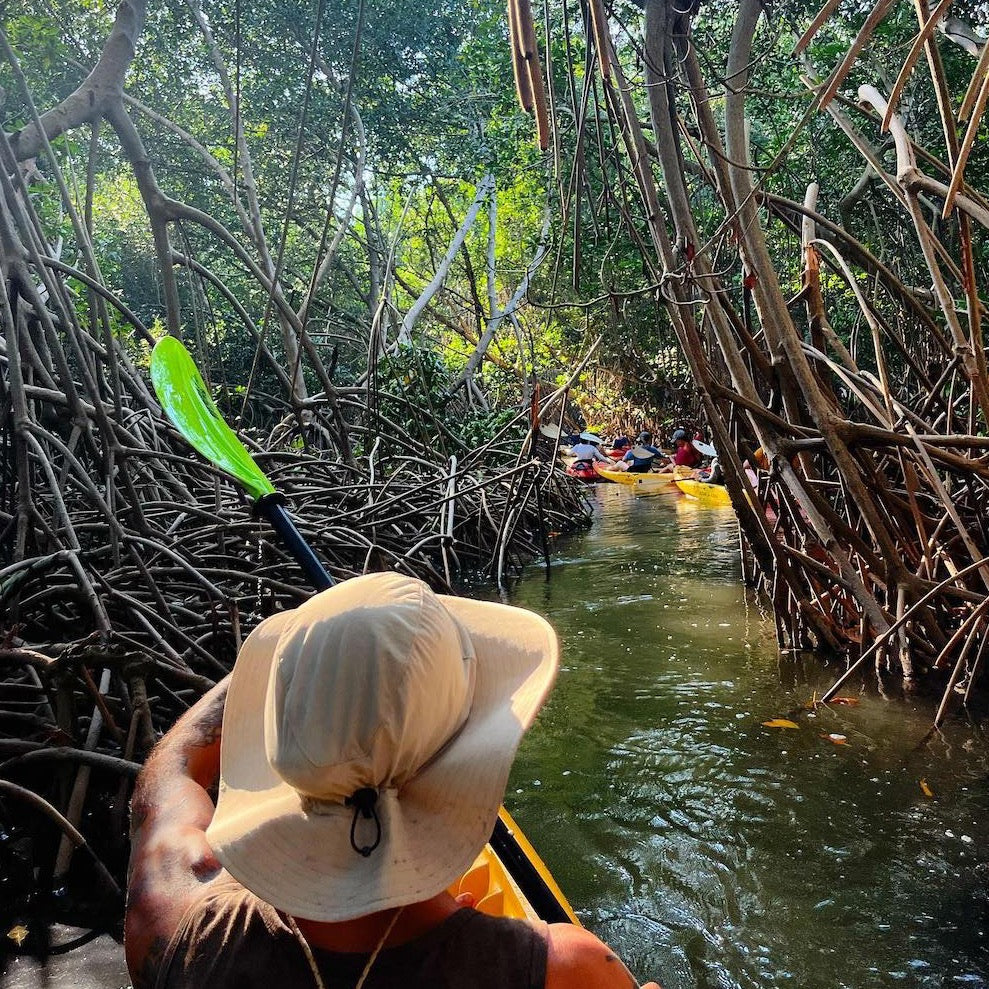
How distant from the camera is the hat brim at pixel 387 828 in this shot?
0.86m

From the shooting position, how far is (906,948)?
2160mm

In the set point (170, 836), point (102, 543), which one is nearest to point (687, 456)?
point (102, 543)

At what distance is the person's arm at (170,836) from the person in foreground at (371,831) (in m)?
0.02

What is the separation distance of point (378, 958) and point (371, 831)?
121 mm

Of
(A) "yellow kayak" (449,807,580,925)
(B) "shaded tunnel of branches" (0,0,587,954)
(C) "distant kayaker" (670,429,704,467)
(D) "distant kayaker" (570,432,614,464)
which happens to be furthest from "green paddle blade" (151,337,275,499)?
(D) "distant kayaker" (570,432,614,464)

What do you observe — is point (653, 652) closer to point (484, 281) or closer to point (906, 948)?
point (906, 948)

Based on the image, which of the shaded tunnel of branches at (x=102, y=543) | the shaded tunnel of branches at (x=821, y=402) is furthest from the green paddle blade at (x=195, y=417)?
the shaded tunnel of branches at (x=821, y=402)

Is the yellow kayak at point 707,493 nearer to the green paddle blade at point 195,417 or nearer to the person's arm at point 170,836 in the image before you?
the green paddle blade at point 195,417

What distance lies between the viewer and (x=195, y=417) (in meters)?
2.55

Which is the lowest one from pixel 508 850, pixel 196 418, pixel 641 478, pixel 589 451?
pixel 641 478

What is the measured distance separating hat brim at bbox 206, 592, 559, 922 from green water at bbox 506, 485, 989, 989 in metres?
1.52

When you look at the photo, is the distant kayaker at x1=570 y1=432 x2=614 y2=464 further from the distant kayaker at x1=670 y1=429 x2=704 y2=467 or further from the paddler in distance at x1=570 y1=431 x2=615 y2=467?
the distant kayaker at x1=670 y1=429 x2=704 y2=467

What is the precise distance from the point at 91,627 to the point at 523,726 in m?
2.58

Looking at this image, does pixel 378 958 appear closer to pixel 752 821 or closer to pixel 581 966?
pixel 581 966
